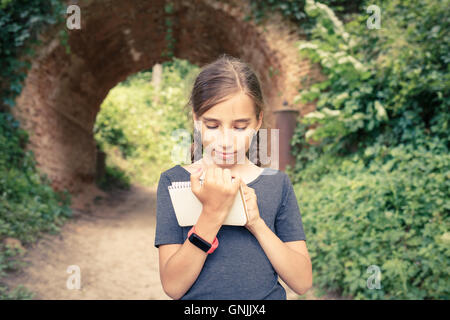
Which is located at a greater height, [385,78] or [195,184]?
[385,78]

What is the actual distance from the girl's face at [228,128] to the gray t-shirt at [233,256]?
13 cm

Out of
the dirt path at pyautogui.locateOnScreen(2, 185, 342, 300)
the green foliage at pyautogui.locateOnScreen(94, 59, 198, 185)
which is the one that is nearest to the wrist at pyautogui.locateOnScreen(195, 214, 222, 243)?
the dirt path at pyautogui.locateOnScreen(2, 185, 342, 300)

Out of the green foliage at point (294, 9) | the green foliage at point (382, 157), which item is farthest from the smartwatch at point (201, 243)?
the green foliage at point (294, 9)

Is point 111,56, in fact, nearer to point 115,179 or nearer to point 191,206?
point 115,179

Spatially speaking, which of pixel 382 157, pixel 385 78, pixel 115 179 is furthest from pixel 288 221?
pixel 115 179

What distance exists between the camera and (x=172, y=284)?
1.03m

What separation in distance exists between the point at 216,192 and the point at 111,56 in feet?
27.1

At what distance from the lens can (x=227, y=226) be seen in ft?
3.57

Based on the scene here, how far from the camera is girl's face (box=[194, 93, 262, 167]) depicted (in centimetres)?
107

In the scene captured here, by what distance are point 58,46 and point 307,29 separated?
450 centimetres

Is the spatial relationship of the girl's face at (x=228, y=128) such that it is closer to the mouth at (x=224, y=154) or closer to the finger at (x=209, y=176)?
the mouth at (x=224, y=154)

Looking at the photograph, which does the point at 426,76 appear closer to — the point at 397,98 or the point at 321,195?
the point at 397,98

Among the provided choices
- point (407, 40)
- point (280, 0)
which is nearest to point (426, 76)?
point (407, 40)

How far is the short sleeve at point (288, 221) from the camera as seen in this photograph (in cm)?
117
